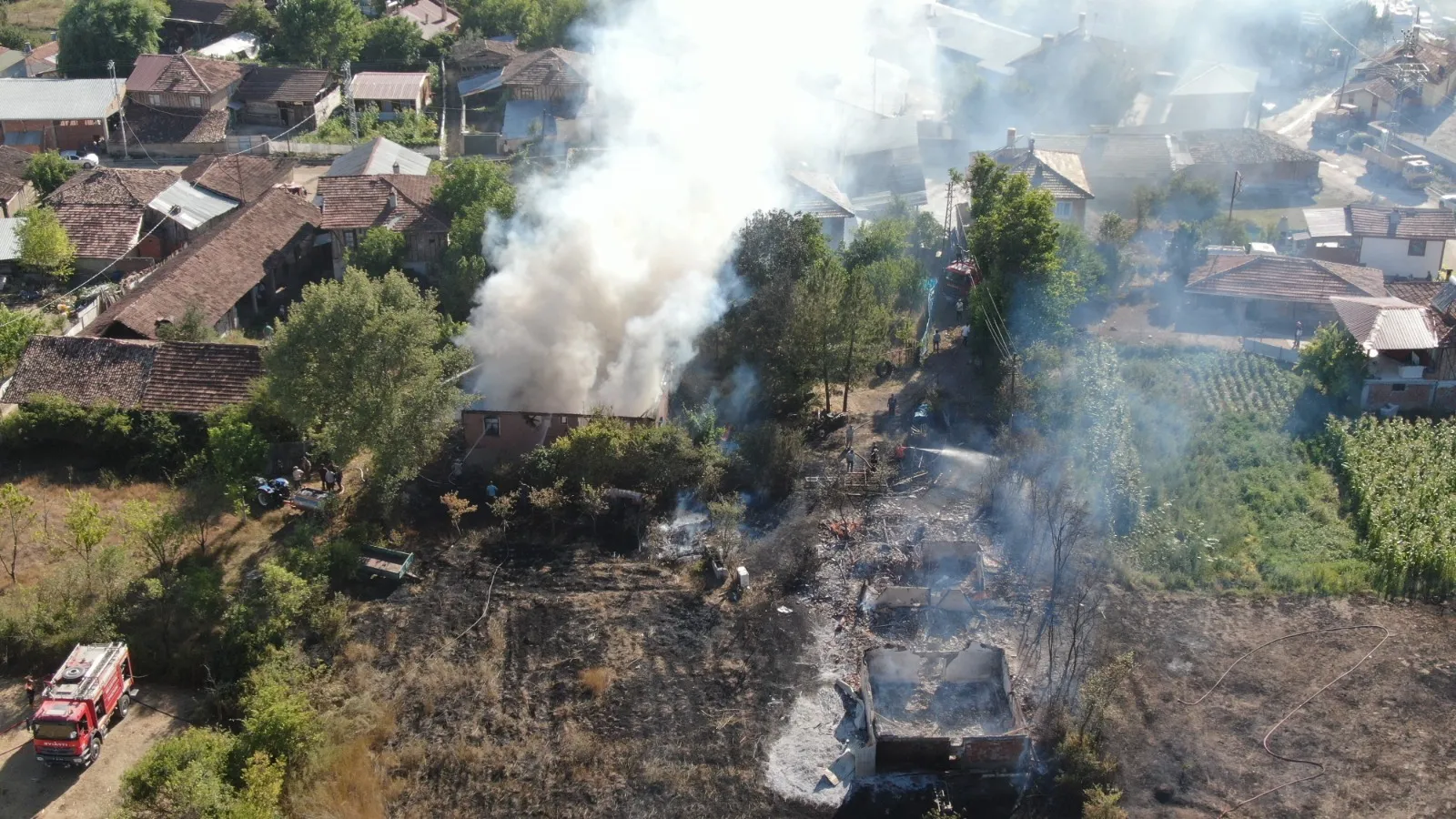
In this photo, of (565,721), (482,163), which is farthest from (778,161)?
(565,721)

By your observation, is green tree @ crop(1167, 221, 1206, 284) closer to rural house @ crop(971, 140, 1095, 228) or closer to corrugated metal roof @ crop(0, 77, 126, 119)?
rural house @ crop(971, 140, 1095, 228)

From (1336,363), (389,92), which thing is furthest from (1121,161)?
(389,92)

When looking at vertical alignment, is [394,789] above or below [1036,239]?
below

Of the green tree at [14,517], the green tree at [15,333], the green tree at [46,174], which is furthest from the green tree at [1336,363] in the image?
the green tree at [46,174]

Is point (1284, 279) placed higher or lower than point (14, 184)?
higher

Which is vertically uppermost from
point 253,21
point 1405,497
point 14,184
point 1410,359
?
point 1410,359

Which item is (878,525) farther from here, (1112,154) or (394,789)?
(1112,154)

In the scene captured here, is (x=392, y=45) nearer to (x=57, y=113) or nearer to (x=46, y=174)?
(x=57, y=113)
